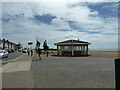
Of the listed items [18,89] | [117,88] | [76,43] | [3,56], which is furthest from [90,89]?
[76,43]

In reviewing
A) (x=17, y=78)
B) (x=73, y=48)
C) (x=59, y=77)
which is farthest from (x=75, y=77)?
(x=73, y=48)

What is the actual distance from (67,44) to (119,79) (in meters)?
33.9

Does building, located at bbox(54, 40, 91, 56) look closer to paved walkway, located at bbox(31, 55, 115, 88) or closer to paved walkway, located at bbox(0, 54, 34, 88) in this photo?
paved walkway, located at bbox(31, 55, 115, 88)

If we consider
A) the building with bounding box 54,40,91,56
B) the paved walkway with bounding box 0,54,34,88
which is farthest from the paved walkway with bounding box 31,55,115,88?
the building with bounding box 54,40,91,56

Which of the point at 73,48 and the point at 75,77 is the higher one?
the point at 73,48

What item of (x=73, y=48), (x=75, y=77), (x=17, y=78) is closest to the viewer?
(x=75, y=77)

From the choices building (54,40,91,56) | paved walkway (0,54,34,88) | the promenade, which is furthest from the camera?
building (54,40,91,56)

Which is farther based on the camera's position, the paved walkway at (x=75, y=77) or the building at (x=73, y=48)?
the building at (x=73, y=48)

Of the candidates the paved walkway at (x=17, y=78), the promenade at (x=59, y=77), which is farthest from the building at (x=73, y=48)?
the paved walkway at (x=17, y=78)

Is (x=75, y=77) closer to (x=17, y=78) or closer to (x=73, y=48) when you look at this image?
(x=17, y=78)

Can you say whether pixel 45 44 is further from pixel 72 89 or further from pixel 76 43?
pixel 72 89

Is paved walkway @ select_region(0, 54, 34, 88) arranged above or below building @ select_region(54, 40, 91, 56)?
below

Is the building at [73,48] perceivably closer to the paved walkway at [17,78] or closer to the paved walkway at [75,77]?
the paved walkway at [75,77]

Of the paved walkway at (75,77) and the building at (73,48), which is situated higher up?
the building at (73,48)
